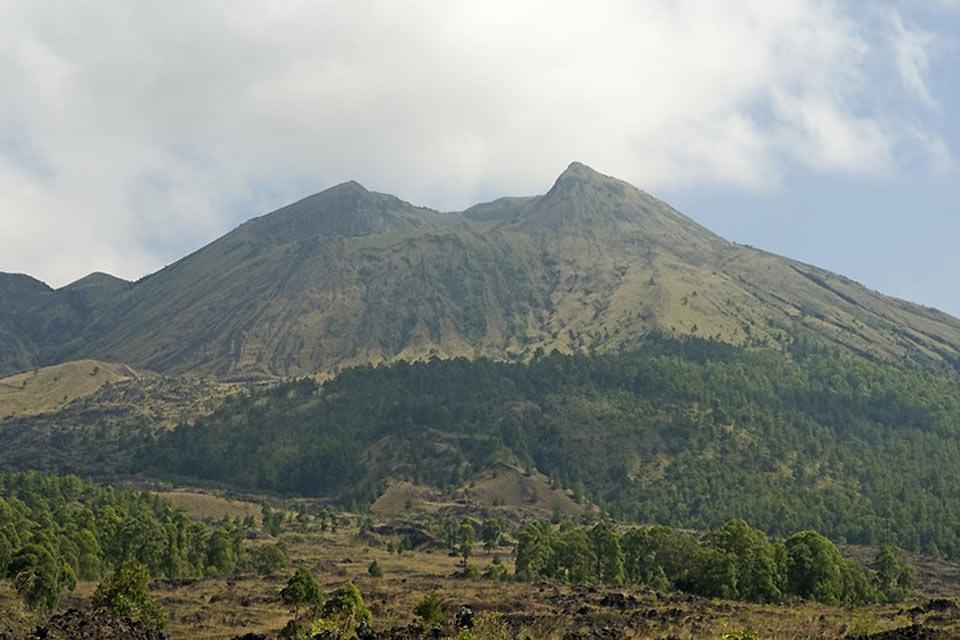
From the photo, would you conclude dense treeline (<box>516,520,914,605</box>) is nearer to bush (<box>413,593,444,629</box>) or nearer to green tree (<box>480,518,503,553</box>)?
bush (<box>413,593,444,629</box>)

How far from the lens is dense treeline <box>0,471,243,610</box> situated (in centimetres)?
7556

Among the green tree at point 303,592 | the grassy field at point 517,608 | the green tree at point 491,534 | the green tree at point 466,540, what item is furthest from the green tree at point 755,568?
the green tree at point 491,534

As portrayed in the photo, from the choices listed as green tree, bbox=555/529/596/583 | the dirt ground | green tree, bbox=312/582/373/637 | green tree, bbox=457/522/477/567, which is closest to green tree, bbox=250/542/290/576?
Result: the dirt ground

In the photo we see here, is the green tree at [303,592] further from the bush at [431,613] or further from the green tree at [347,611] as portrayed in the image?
the bush at [431,613]

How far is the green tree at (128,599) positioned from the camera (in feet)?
190

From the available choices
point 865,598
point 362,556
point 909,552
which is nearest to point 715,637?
point 865,598

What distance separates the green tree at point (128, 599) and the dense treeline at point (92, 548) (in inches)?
561

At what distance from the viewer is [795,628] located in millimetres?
62156

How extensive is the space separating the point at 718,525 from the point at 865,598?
9780 cm

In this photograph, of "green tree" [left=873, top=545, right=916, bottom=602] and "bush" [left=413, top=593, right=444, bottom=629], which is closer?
"bush" [left=413, top=593, right=444, bottom=629]

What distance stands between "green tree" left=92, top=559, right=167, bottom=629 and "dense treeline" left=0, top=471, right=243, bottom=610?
561 inches

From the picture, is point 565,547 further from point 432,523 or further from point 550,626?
point 432,523

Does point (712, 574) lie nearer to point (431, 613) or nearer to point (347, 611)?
point (347, 611)

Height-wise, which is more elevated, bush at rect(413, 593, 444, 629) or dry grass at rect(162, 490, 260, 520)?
bush at rect(413, 593, 444, 629)
